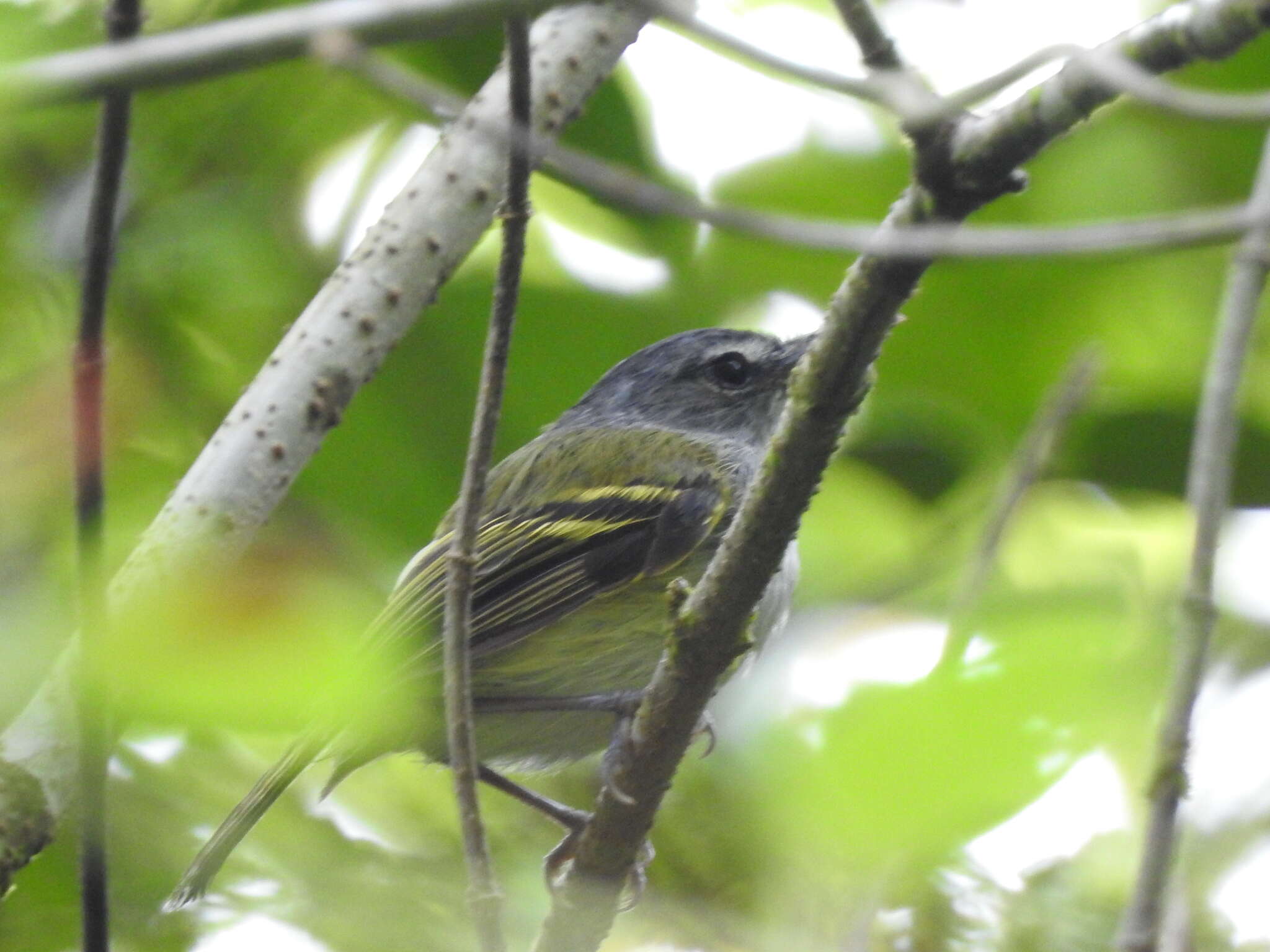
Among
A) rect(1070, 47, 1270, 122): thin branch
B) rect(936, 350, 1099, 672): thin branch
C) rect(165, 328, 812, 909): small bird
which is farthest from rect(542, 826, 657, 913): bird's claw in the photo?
rect(1070, 47, 1270, 122): thin branch

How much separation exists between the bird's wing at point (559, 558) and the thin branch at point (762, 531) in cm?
98

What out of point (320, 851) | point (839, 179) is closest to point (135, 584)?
point (320, 851)

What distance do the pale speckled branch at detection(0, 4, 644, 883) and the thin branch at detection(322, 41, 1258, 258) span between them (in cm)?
148

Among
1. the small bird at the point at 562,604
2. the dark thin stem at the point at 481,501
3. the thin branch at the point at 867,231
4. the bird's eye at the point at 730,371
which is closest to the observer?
the thin branch at the point at 867,231

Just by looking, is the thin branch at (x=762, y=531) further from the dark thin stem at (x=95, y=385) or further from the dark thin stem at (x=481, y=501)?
the dark thin stem at (x=95, y=385)

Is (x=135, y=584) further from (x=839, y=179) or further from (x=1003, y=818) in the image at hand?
(x=839, y=179)

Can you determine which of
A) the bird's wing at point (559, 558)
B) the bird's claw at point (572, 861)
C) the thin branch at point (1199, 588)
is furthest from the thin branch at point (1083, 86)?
the bird's wing at point (559, 558)

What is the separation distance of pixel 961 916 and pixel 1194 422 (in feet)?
6.33

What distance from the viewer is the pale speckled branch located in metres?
3.31

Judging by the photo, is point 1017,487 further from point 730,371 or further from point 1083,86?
point 730,371

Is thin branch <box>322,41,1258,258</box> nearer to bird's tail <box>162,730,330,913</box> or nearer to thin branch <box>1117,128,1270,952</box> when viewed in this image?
thin branch <box>1117,128,1270,952</box>

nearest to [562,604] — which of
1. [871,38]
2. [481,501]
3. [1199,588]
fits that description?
[481,501]

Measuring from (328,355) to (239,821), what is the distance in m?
1.33

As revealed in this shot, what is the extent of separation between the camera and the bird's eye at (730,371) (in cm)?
538
